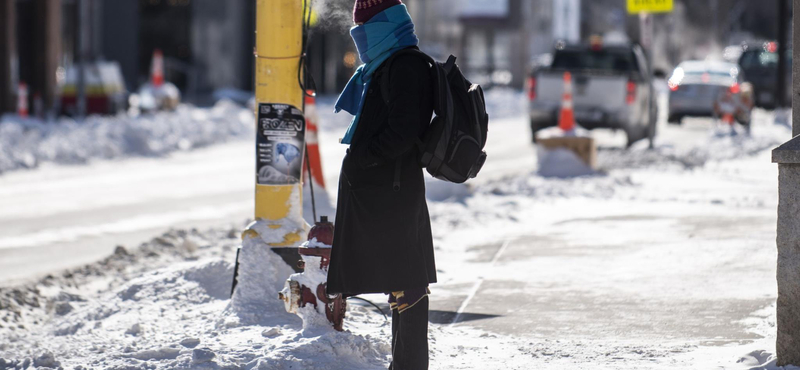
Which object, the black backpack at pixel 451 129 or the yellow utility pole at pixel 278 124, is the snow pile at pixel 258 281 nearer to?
the yellow utility pole at pixel 278 124

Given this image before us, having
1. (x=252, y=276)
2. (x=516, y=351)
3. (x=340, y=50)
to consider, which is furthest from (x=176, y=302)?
(x=340, y=50)

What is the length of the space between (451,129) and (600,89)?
15.3 meters

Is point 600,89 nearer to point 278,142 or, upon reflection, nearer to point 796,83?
point 278,142

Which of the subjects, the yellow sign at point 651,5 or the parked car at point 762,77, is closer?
the yellow sign at point 651,5

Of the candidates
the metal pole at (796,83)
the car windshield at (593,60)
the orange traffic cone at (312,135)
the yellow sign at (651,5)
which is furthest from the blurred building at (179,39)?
the metal pole at (796,83)

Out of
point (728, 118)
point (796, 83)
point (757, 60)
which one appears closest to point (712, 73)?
point (728, 118)

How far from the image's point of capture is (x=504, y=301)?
6770 mm

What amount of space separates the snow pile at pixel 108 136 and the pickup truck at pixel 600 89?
18.7 feet

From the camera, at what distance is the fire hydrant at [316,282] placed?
17.7 ft

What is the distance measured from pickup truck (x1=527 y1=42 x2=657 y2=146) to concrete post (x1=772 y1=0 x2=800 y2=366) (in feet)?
46.6

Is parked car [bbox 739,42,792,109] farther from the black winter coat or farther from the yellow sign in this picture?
the black winter coat

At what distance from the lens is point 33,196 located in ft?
42.1

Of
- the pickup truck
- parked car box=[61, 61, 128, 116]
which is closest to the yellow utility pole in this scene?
the pickup truck

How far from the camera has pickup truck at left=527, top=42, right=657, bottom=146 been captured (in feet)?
63.4
